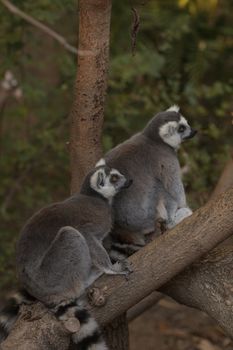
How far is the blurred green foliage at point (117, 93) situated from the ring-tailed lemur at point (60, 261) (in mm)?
2096

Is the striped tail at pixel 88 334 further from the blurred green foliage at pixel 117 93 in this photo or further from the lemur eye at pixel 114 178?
the blurred green foliage at pixel 117 93

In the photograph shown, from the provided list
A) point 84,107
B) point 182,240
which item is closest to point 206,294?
point 182,240

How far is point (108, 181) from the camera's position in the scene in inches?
177

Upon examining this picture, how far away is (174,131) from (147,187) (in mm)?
496

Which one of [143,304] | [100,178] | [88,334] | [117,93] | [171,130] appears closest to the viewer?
[88,334]

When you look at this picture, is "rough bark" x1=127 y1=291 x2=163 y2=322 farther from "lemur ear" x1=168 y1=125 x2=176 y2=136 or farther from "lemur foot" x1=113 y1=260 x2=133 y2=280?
"lemur foot" x1=113 y1=260 x2=133 y2=280

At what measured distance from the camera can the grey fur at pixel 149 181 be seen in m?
4.82

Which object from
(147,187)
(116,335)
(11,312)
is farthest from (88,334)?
(147,187)

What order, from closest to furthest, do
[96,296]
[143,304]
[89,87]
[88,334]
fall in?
[88,334]
[96,296]
[89,87]
[143,304]

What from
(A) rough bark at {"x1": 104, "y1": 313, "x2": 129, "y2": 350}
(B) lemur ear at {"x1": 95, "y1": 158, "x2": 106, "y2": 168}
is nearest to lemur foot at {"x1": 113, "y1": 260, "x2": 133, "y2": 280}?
(B) lemur ear at {"x1": 95, "y1": 158, "x2": 106, "y2": 168}

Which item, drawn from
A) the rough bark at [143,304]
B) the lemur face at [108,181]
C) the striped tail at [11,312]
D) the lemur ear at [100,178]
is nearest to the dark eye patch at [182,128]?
the lemur face at [108,181]

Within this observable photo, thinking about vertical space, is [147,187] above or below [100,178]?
below

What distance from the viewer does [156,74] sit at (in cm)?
723

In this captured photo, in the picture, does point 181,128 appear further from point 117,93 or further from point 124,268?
point 117,93
